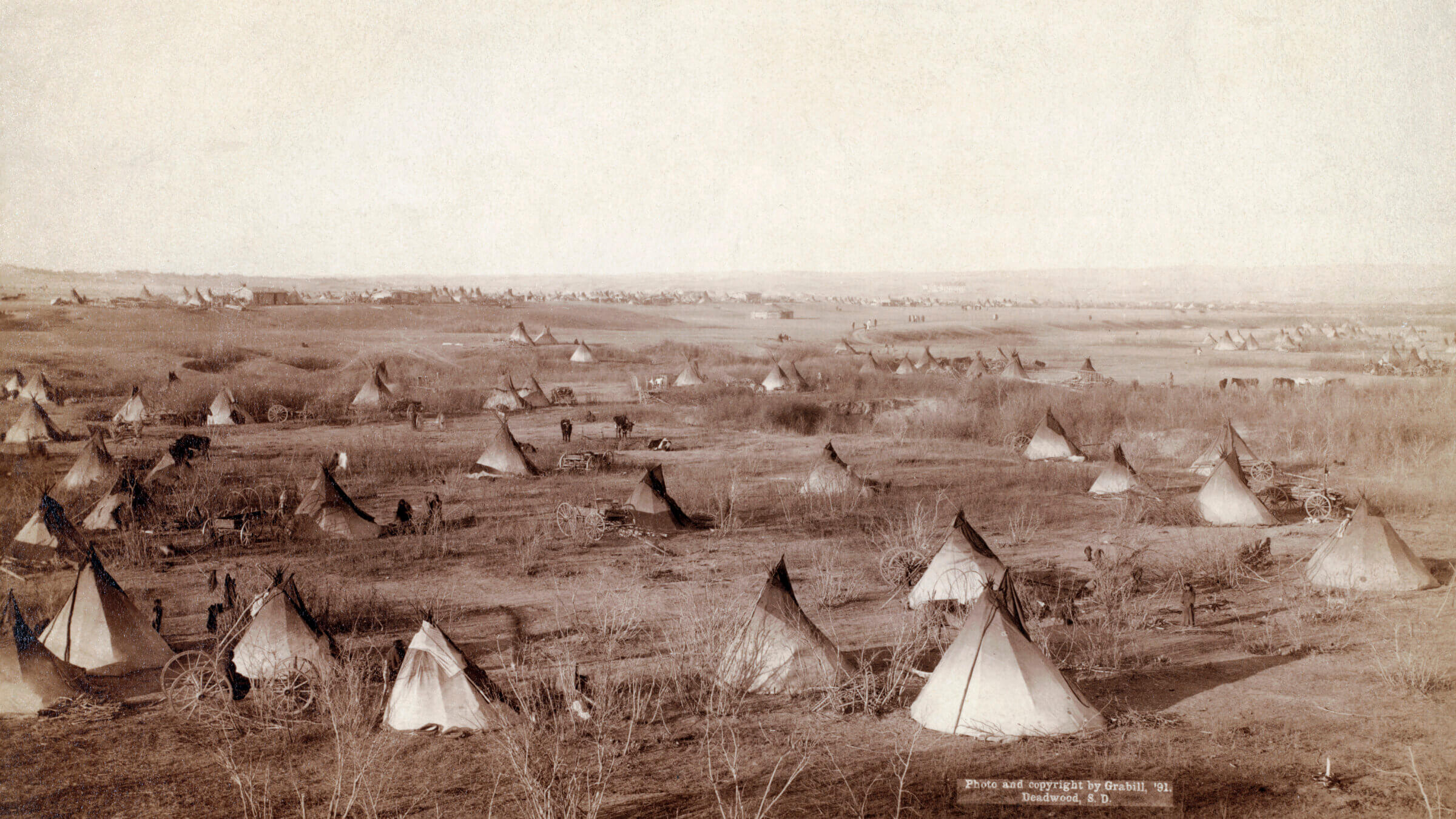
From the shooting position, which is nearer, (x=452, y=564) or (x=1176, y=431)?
(x=452, y=564)

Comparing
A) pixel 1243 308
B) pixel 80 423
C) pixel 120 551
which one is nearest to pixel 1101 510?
pixel 120 551

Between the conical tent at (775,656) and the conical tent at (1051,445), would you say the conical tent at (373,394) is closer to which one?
the conical tent at (1051,445)

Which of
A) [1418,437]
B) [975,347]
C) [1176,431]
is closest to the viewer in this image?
[1418,437]

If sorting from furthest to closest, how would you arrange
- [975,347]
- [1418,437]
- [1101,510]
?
1. [975,347]
2. [1418,437]
3. [1101,510]

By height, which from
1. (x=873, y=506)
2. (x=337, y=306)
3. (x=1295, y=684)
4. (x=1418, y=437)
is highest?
(x=337, y=306)

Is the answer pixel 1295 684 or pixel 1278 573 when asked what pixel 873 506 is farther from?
pixel 1295 684

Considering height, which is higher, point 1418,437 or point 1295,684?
point 1418,437

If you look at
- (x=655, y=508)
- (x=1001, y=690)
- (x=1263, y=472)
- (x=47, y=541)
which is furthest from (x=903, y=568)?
(x=47, y=541)
